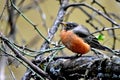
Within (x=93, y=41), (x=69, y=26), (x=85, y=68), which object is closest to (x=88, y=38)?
(x=93, y=41)

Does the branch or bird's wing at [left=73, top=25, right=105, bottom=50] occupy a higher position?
bird's wing at [left=73, top=25, right=105, bottom=50]

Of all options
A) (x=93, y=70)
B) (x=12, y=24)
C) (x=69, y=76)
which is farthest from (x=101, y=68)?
(x=12, y=24)

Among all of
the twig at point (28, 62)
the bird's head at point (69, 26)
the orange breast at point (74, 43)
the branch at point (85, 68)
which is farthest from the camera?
the bird's head at point (69, 26)

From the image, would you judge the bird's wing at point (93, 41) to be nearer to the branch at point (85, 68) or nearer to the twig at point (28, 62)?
the branch at point (85, 68)

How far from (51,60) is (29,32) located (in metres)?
1.95

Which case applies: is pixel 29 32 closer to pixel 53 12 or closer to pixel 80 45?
pixel 53 12

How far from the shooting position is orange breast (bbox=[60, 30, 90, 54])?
1742 millimetres

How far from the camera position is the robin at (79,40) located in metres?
1.75

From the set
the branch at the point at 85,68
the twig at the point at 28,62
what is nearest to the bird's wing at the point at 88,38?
the branch at the point at 85,68

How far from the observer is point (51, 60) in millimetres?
1755

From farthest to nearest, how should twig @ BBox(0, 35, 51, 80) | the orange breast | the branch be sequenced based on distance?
the orange breast → twig @ BBox(0, 35, 51, 80) → the branch

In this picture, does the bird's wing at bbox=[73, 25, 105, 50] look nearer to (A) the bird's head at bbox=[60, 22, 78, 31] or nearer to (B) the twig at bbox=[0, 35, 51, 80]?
(A) the bird's head at bbox=[60, 22, 78, 31]

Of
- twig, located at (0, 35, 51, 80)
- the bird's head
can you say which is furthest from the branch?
the bird's head

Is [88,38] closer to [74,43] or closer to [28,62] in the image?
[74,43]
